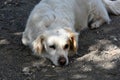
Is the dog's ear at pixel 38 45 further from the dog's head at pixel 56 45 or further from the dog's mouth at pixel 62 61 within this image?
the dog's mouth at pixel 62 61

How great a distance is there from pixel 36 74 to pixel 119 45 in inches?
62.7

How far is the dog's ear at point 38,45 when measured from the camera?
5668mm

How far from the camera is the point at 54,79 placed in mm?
5219

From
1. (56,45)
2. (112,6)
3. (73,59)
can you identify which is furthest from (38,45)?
(112,6)

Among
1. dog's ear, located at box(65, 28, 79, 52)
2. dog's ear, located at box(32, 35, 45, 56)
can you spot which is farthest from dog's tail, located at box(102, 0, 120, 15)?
dog's ear, located at box(32, 35, 45, 56)

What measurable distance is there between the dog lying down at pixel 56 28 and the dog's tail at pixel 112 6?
70 cm

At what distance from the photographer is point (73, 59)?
228 inches

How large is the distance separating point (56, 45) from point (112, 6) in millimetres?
2587

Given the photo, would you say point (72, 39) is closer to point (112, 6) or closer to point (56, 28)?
point (56, 28)

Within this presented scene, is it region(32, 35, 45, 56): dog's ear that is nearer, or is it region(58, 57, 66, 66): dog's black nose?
region(58, 57, 66, 66): dog's black nose

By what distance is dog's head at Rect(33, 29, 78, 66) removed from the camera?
218 inches

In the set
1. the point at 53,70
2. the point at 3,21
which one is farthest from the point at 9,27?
the point at 53,70

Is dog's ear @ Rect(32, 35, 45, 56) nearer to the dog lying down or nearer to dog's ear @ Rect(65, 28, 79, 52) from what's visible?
the dog lying down

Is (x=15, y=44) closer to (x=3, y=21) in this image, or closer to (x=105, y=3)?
(x=3, y=21)
